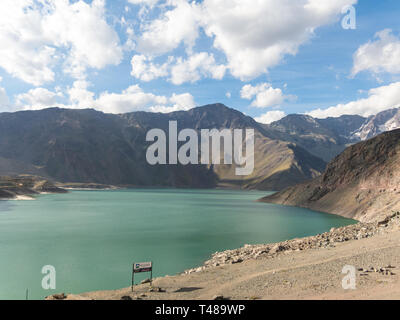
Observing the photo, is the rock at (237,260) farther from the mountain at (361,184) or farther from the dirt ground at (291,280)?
the mountain at (361,184)

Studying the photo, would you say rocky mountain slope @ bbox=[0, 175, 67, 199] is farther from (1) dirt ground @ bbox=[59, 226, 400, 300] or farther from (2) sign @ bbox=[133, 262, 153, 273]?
(2) sign @ bbox=[133, 262, 153, 273]

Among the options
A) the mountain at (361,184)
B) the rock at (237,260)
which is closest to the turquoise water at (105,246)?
the rock at (237,260)

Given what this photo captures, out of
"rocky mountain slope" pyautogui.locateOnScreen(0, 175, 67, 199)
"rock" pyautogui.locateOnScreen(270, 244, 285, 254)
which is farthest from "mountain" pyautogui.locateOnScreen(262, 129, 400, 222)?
"rocky mountain slope" pyautogui.locateOnScreen(0, 175, 67, 199)

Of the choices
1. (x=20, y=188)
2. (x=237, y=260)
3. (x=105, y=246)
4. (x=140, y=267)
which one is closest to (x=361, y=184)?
(x=237, y=260)

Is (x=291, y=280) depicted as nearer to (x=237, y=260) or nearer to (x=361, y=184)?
(x=237, y=260)
